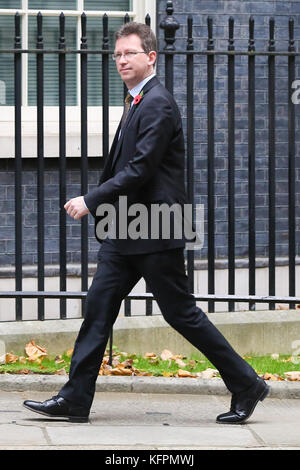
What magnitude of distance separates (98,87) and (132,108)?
323cm

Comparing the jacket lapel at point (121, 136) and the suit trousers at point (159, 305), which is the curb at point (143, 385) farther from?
the jacket lapel at point (121, 136)

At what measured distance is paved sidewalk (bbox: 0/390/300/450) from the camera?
5.56 metres

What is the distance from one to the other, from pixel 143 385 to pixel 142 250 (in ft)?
4.27

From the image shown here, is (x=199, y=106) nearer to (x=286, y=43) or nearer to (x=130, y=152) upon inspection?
(x=286, y=43)

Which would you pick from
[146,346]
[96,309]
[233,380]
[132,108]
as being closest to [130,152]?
[132,108]

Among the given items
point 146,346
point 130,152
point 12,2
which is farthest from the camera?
point 12,2

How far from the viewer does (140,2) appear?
29.7ft

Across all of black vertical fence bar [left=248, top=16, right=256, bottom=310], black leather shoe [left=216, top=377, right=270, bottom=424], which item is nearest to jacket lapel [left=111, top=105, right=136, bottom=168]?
black leather shoe [left=216, top=377, right=270, bottom=424]

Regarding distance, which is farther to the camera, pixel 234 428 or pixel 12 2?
pixel 12 2

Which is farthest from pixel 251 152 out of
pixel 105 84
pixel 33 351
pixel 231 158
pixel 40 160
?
pixel 33 351

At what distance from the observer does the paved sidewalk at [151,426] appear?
5.56 m

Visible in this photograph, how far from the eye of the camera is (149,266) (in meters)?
5.95

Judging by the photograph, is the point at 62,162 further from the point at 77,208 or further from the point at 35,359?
the point at 77,208
